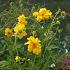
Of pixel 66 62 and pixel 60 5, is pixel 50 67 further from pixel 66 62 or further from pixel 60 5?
pixel 60 5

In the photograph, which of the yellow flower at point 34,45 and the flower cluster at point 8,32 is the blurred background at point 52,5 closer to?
the flower cluster at point 8,32

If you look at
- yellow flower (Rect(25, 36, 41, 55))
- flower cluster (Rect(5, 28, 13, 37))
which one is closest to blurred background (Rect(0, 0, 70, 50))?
flower cluster (Rect(5, 28, 13, 37))

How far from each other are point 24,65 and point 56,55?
14.8 inches

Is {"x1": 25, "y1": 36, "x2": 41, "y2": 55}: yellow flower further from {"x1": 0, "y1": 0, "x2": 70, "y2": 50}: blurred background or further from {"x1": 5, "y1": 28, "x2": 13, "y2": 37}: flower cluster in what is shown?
{"x1": 0, "y1": 0, "x2": 70, "y2": 50}: blurred background

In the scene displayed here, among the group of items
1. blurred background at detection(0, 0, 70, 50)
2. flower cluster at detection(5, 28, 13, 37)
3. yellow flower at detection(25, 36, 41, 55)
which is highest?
blurred background at detection(0, 0, 70, 50)

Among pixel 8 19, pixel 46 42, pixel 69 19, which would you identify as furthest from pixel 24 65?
pixel 69 19

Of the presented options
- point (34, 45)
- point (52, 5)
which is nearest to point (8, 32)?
point (34, 45)

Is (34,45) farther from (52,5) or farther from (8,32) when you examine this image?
(52,5)

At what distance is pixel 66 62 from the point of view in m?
2.91

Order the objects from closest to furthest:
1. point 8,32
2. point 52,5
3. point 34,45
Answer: point 34,45, point 8,32, point 52,5

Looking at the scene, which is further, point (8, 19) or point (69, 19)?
point (69, 19)

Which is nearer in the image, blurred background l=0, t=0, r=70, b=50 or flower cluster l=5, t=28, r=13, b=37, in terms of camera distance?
flower cluster l=5, t=28, r=13, b=37

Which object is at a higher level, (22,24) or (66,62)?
(22,24)

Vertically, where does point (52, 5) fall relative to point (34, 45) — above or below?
above
